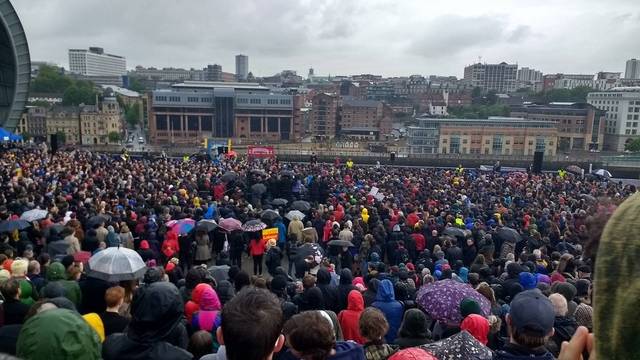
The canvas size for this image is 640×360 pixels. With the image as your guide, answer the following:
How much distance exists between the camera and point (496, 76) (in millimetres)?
167875

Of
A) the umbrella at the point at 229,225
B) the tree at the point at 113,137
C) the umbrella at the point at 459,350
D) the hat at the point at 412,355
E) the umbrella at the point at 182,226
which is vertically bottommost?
the tree at the point at 113,137

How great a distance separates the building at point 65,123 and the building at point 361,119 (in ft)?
148

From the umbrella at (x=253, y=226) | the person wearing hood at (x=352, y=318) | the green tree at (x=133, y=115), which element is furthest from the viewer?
the green tree at (x=133, y=115)

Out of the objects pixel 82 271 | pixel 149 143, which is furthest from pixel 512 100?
pixel 82 271

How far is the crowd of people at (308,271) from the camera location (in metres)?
2.21

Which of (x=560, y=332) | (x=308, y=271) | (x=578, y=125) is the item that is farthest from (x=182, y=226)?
(x=578, y=125)

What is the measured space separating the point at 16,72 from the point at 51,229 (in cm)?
2075

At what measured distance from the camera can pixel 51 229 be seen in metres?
10.1

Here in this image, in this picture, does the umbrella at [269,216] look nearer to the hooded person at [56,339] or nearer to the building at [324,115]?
the hooded person at [56,339]

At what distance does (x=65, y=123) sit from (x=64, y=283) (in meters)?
82.4

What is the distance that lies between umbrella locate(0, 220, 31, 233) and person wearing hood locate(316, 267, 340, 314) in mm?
6911

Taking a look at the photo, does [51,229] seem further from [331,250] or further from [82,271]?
[331,250]

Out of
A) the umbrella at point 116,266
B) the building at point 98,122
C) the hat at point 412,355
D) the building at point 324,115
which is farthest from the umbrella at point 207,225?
the building at point 324,115

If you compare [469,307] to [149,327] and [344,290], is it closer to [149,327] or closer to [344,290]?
[344,290]
